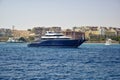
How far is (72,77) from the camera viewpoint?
22.9 m

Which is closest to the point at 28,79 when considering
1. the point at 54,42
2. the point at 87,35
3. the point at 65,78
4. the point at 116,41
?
the point at 65,78

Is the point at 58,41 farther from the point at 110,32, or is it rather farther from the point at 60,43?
the point at 110,32

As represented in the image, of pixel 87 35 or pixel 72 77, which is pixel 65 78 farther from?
pixel 87 35

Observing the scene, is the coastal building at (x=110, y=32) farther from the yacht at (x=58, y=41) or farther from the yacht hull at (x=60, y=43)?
the yacht hull at (x=60, y=43)

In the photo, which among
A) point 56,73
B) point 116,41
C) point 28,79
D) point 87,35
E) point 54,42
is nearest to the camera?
point 28,79

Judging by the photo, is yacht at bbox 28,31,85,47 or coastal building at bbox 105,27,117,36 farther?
coastal building at bbox 105,27,117,36

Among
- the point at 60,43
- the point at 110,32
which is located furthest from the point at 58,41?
the point at 110,32

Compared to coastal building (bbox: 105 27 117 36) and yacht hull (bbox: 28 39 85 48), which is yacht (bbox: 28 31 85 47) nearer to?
yacht hull (bbox: 28 39 85 48)

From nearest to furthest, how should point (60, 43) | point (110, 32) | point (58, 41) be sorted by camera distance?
point (58, 41) → point (60, 43) → point (110, 32)

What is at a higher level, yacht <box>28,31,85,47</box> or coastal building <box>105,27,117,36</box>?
yacht <box>28,31,85,47</box>

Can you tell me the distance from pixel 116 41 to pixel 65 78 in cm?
14008

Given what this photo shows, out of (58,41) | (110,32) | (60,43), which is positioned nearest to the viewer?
(58,41)

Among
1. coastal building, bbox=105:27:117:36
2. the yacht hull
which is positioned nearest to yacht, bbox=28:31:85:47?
the yacht hull

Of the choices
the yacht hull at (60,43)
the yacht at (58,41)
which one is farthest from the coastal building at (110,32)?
the yacht hull at (60,43)
